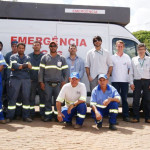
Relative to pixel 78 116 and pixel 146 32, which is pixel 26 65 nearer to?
pixel 78 116

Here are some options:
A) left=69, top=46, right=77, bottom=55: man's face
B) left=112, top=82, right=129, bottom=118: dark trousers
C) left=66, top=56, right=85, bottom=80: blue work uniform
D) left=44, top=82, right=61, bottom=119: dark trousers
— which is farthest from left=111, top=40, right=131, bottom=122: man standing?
left=44, top=82, right=61, bottom=119: dark trousers

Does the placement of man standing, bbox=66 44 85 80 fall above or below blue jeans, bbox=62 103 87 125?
above

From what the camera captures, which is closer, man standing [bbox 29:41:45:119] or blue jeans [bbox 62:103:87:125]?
blue jeans [bbox 62:103:87:125]

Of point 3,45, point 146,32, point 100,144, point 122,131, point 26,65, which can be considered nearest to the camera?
point 100,144

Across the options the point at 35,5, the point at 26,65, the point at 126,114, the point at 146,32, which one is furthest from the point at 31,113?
the point at 146,32

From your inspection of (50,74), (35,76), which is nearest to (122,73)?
(50,74)

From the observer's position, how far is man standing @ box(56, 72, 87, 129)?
17.0ft

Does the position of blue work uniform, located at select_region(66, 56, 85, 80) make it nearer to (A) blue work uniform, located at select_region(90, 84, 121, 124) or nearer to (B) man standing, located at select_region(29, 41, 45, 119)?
(B) man standing, located at select_region(29, 41, 45, 119)

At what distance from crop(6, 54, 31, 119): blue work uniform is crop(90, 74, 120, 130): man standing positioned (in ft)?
5.18

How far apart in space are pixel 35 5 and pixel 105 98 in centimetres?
319

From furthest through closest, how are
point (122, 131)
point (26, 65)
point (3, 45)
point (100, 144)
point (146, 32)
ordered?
point (146, 32)
point (3, 45)
point (26, 65)
point (122, 131)
point (100, 144)

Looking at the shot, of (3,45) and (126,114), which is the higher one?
(3,45)

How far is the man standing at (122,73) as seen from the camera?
5.98m

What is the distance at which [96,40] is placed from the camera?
5828mm
